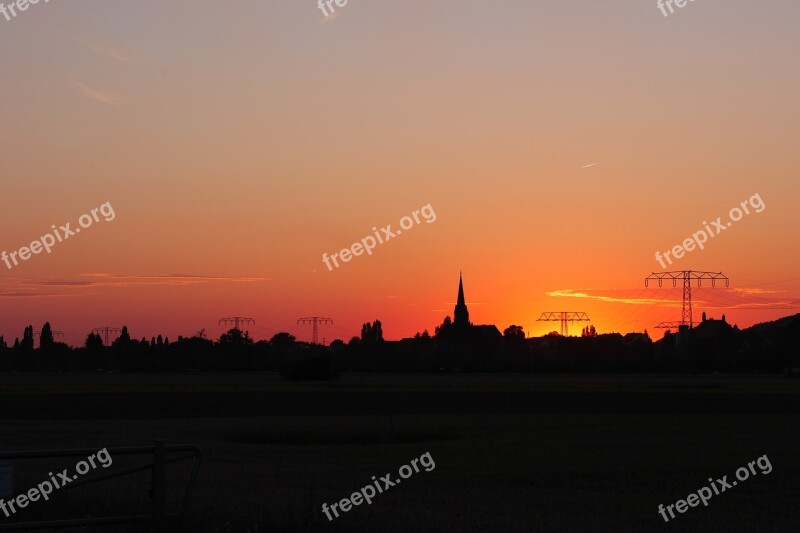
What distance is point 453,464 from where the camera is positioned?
114 feet

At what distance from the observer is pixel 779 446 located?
41156 millimetres

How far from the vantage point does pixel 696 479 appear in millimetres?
30375

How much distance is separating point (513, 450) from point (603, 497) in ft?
42.2

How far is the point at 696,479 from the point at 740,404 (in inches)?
2079

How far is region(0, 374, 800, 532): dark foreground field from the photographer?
2245 centimetres

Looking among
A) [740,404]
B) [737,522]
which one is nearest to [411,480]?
[737,522]

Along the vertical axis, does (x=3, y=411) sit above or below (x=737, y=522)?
above

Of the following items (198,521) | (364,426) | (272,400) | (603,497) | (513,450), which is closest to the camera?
(198,521)

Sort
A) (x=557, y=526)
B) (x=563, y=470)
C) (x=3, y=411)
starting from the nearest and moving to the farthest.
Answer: (x=557, y=526) < (x=563, y=470) < (x=3, y=411)

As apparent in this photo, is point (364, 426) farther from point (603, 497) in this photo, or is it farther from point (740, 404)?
point (740, 404)

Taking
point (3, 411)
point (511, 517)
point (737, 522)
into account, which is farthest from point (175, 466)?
point (3, 411)

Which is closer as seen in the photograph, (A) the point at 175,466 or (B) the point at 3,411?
(A) the point at 175,466

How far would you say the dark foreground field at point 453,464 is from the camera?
73.7 ft

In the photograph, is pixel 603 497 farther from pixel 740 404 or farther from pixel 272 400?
pixel 272 400
